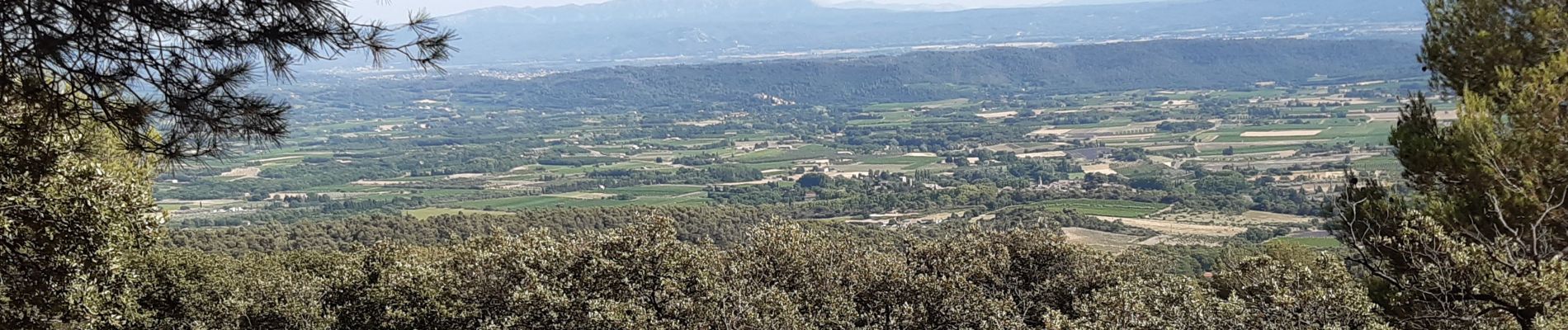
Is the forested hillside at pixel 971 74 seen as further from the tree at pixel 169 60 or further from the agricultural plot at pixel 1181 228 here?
the tree at pixel 169 60

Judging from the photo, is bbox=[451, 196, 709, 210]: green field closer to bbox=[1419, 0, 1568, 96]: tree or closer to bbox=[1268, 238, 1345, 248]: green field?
bbox=[1268, 238, 1345, 248]: green field

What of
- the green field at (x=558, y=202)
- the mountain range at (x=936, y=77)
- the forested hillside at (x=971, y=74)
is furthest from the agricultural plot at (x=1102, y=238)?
the forested hillside at (x=971, y=74)

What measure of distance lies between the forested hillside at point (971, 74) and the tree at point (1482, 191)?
150437mm

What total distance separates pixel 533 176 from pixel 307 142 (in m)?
43.5

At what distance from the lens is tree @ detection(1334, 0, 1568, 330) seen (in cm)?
878

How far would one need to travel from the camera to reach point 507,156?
103312 mm

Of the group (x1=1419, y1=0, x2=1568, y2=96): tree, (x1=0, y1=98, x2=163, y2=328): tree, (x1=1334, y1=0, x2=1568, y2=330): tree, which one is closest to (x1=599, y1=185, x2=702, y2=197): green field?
(x1=0, y1=98, x2=163, y2=328): tree

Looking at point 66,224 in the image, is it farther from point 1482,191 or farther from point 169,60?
point 1482,191

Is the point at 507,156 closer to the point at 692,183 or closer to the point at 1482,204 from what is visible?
the point at 692,183

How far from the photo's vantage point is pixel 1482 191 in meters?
10.0

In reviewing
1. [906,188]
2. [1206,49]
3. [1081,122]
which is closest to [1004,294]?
[906,188]

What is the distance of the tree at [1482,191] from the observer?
28.8 ft

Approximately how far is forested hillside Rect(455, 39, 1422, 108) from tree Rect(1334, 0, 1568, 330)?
494 ft

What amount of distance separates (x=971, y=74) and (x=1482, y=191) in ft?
561
